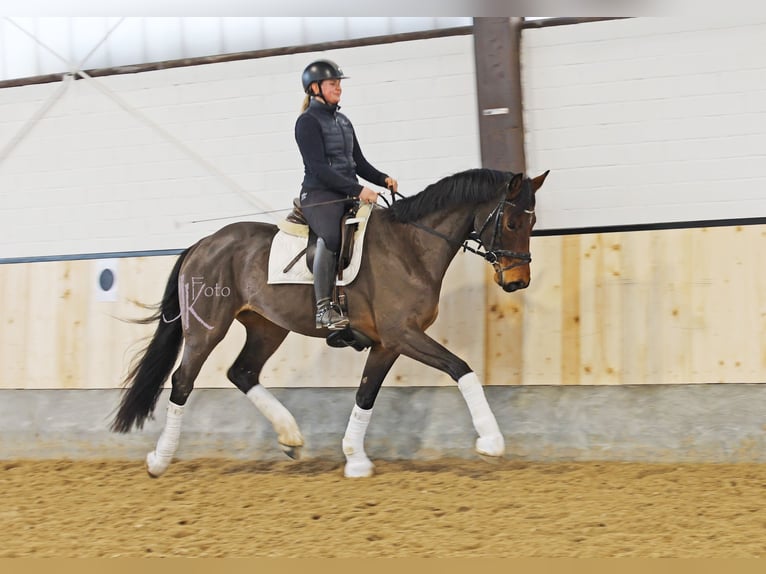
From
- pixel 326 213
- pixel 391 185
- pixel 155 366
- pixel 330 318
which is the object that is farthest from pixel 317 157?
pixel 155 366

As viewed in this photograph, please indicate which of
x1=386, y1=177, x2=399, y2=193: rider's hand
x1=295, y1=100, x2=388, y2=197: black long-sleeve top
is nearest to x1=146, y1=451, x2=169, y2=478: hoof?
x1=295, y1=100, x2=388, y2=197: black long-sleeve top

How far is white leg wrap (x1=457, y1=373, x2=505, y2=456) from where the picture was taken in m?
5.12

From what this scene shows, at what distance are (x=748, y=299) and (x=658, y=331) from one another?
612mm

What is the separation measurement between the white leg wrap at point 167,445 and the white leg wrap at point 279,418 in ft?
1.80

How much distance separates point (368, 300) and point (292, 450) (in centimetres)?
124

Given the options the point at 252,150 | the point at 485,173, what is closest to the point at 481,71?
the point at 485,173

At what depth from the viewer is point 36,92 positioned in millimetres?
8211

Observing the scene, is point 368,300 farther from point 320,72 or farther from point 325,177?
point 320,72

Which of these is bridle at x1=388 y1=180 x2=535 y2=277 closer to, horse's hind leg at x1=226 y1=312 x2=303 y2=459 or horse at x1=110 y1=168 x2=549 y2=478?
horse at x1=110 y1=168 x2=549 y2=478

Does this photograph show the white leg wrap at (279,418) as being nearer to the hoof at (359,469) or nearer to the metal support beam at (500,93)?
the hoof at (359,469)

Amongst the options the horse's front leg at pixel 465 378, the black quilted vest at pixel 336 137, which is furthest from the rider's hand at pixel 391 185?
the horse's front leg at pixel 465 378

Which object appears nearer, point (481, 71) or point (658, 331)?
point (658, 331)

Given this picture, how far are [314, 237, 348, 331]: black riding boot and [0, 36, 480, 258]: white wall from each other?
170 centimetres

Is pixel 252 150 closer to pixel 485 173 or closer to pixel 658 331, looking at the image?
pixel 485 173
